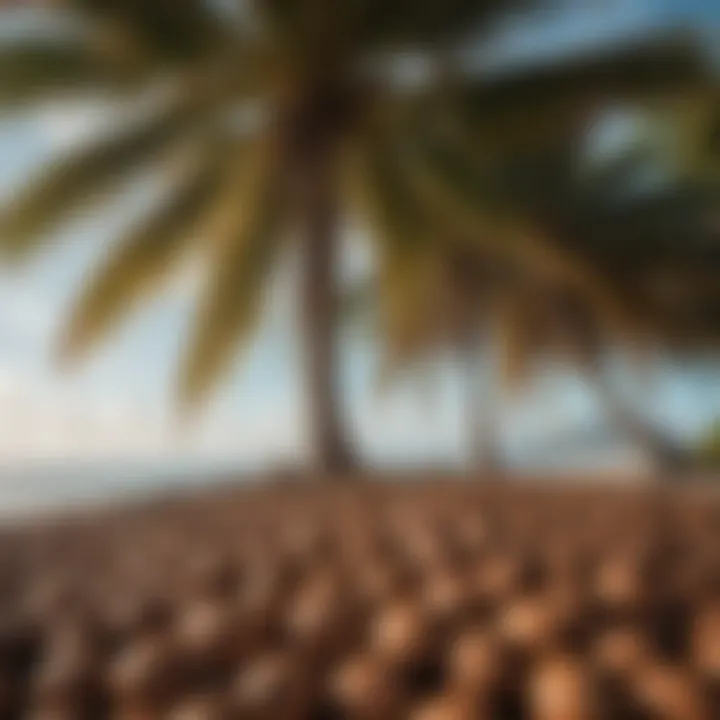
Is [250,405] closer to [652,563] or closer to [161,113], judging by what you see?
[161,113]

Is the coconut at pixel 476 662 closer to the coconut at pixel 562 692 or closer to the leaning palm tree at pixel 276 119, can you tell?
the coconut at pixel 562 692

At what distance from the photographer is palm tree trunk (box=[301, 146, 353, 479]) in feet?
2.33

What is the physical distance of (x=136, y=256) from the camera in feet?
2.54

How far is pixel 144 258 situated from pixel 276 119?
0.15 m

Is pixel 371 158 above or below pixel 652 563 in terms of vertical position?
above

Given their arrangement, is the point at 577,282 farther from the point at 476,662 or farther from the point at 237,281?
the point at 476,662

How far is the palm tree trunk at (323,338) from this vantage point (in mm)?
711

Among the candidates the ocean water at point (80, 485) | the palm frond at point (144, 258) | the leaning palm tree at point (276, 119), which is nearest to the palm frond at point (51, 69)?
the leaning palm tree at point (276, 119)

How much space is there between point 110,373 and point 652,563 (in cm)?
39

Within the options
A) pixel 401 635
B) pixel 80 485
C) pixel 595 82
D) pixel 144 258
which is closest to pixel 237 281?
pixel 144 258

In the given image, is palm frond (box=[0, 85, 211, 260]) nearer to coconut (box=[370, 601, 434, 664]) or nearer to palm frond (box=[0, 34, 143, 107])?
palm frond (box=[0, 34, 143, 107])

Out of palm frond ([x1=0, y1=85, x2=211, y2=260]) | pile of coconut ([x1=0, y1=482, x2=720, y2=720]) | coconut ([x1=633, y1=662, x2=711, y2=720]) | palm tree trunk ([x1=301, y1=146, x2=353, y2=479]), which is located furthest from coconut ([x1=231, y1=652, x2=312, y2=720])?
palm frond ([x1=0, y1=85, x2=211, y2=260])

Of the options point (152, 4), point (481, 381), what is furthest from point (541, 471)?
point (152, 4)

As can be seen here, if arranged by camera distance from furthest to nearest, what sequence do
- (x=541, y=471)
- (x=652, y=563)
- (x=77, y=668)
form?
(x=541, y=471)
(x=652, y=563)
(x=77, y=668)
